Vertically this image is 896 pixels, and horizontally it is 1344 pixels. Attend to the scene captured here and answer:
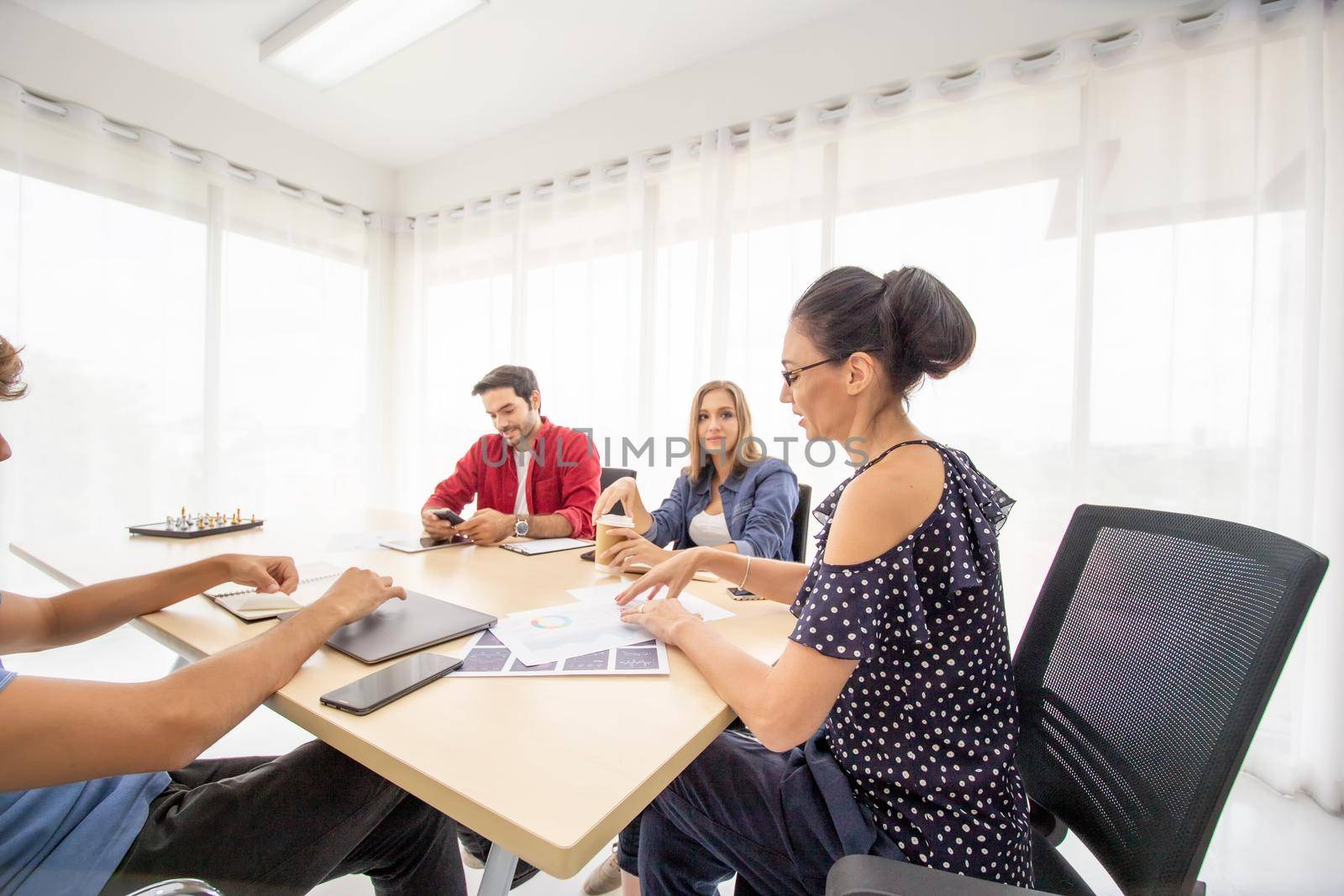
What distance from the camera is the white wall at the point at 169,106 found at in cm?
238

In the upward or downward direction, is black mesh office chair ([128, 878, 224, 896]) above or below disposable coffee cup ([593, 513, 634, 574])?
below

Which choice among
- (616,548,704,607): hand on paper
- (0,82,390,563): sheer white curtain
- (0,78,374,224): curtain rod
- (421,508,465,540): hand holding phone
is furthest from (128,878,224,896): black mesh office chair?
(0,78,374,224): curtain rod

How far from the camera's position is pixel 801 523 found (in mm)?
1858

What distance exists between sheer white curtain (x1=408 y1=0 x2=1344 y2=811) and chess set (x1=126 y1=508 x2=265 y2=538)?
65.4 inches

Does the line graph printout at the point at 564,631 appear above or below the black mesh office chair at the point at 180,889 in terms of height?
above

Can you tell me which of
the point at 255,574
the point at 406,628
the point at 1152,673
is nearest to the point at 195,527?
the point at 255,574

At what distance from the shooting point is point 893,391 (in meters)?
0.87

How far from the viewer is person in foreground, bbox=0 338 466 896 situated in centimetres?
54

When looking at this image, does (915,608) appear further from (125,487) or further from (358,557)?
(125,487)

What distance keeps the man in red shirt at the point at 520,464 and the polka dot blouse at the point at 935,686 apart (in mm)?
1454

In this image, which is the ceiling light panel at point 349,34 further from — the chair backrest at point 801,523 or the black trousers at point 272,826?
the black trousers at point 272,826

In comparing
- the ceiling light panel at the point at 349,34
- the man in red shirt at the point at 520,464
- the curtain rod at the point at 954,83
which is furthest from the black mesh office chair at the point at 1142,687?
the ceiling light panel at the point at 349,34

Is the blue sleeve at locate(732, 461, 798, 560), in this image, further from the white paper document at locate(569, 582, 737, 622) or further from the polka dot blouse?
the polka dot blouse

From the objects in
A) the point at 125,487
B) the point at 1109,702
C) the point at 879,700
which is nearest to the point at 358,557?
the point at 879,700
